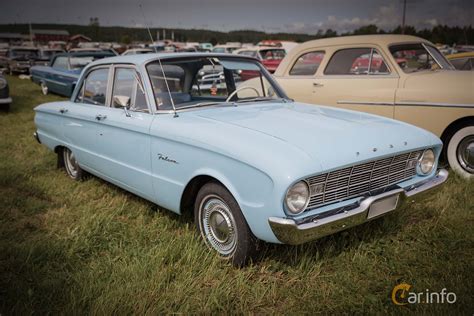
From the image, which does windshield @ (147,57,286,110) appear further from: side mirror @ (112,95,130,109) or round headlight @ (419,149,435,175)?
round headlight @ (419,149,435,175)

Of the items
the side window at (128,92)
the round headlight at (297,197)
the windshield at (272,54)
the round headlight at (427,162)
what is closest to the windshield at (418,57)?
the round headlight at (427,162)

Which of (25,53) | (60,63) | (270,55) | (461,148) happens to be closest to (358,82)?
(461,148)

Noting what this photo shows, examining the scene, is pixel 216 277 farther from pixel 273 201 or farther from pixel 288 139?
pixel 288 139

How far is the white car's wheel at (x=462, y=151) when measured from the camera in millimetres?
4391

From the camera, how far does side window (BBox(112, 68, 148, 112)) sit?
3383 mm

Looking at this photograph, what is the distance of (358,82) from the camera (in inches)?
208

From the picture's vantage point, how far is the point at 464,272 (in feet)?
8.50

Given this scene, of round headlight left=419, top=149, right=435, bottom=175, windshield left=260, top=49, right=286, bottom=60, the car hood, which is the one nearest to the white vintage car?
round headlight left=419, top=149, right=435, bottom=175

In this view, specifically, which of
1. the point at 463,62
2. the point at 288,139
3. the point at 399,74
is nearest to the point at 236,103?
the point at 288,139

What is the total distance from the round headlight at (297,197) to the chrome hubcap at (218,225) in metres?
0.46

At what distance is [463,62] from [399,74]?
2.87 metres

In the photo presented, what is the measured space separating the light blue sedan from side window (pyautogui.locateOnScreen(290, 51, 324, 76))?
215cm

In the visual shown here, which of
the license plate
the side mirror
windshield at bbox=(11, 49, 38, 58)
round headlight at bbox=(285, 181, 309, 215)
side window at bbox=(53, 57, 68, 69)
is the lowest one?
the license plate

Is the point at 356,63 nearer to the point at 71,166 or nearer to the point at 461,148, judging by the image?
the point at 461,148
